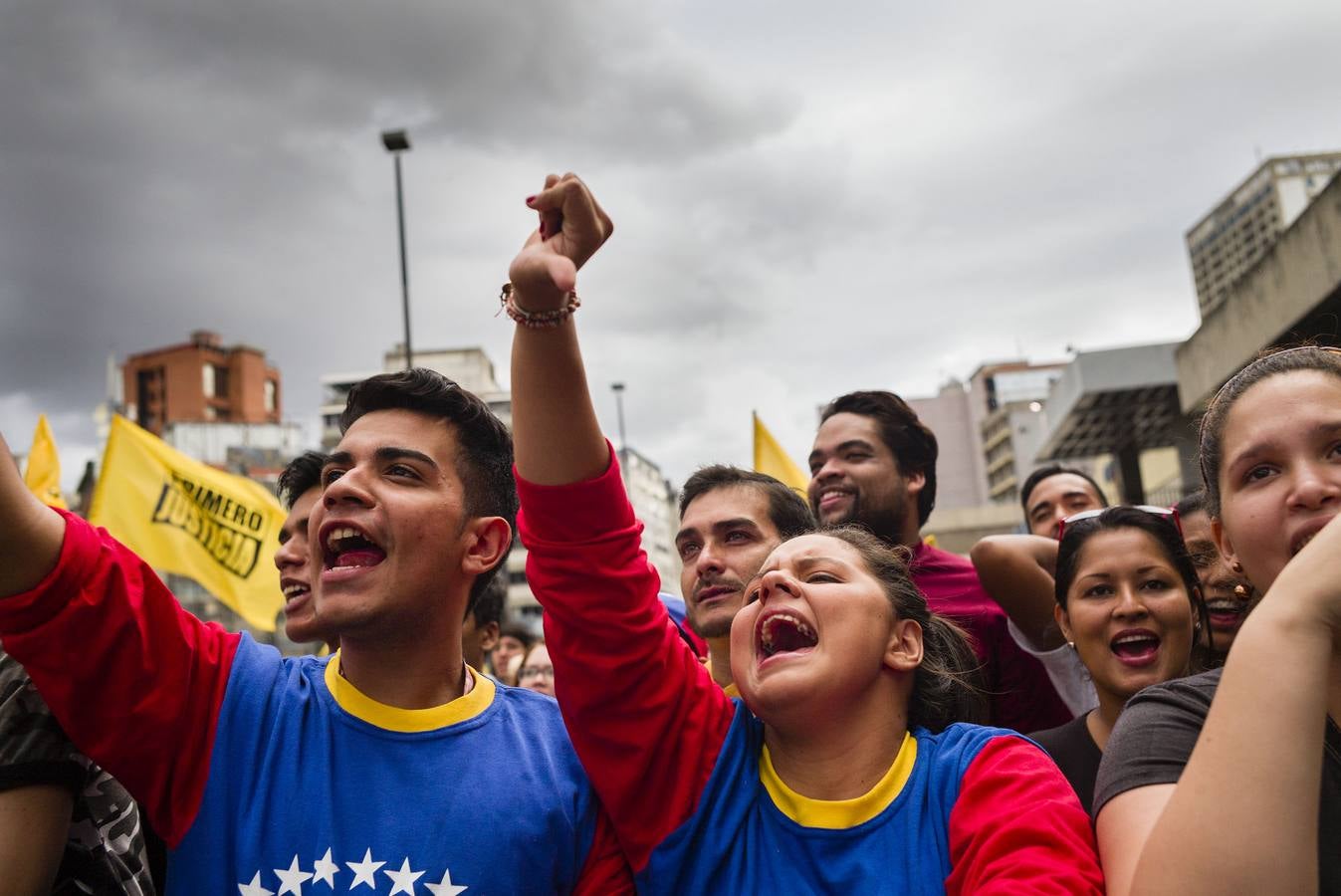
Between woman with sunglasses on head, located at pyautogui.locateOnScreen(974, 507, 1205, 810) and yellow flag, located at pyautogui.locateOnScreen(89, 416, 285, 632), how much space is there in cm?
652

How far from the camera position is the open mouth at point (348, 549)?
2.69 meters

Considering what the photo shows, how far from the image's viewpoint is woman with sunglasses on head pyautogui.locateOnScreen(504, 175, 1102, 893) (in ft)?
6.97

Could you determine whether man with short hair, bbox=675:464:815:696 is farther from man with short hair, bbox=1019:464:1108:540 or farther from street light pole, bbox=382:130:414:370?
street light pole, bbox=382:130:414:370

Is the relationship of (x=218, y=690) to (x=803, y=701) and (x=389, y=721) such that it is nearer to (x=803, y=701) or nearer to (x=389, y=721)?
(x=389, y=721)

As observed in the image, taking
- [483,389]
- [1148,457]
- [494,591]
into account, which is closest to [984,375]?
[483,389]

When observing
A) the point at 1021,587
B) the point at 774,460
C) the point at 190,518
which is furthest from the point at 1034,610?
the point at 190,518

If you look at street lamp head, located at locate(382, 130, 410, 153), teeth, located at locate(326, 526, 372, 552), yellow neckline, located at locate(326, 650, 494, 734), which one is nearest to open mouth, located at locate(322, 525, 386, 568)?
teeth, located at locate(326, 526, 372, 552)

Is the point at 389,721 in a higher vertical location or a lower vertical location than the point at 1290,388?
lower

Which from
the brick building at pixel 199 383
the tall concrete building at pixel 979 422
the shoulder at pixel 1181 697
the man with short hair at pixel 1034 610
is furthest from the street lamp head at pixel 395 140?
the tall concrete building at pixel 979 422

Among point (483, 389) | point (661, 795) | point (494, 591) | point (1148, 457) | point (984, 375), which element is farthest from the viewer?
point (984, 375)

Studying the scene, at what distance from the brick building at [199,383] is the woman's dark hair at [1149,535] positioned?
251 feet

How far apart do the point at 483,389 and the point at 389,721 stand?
7480 centimetres

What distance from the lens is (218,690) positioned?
241 centimetres

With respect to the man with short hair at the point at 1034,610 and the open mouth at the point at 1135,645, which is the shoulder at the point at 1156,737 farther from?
the man with short hair at the point at 1034,610
